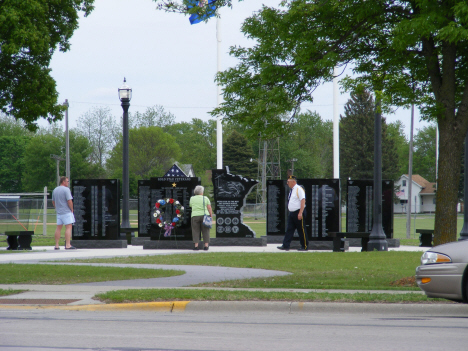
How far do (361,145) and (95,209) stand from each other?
216 feet

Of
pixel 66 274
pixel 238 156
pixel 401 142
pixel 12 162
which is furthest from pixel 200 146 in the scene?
pixel 66 274

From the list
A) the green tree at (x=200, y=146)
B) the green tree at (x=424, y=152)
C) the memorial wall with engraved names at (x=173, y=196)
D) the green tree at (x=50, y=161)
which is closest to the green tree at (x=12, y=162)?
the green tree at (x=50, y=161)

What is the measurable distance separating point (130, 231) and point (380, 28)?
12884mm

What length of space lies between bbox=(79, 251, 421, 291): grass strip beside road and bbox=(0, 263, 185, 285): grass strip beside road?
69.2 inches

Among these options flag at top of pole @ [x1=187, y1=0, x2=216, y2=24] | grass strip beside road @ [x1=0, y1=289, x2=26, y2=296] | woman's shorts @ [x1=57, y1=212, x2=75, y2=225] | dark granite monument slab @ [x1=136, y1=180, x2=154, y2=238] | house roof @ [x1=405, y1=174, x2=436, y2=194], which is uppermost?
flag at top of pole @ [x1=187, y1=0, x2=216, y2=24]

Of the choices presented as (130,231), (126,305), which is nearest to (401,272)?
(126,305)

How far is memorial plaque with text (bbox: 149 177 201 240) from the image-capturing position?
62.3 feet

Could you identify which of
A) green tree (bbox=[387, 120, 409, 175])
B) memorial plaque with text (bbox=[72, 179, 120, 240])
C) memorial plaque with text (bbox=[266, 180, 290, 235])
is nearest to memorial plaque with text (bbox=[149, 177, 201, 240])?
memorial plaque with text (bbox=[72, 179, 120, 240])

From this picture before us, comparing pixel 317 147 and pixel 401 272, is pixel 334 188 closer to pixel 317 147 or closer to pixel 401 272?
pixel 401 272

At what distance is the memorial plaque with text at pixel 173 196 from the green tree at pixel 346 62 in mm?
7822

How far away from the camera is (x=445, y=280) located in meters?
8.25

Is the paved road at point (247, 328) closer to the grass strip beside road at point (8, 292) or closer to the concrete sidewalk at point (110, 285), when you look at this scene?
the concrete sidewalk at point (110, 285)

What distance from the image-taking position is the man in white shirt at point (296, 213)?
17719 mm

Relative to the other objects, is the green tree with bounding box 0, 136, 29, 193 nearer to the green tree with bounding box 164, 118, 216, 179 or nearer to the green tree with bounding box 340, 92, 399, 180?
the green tree with bounding box 164, 118, 216, 179
